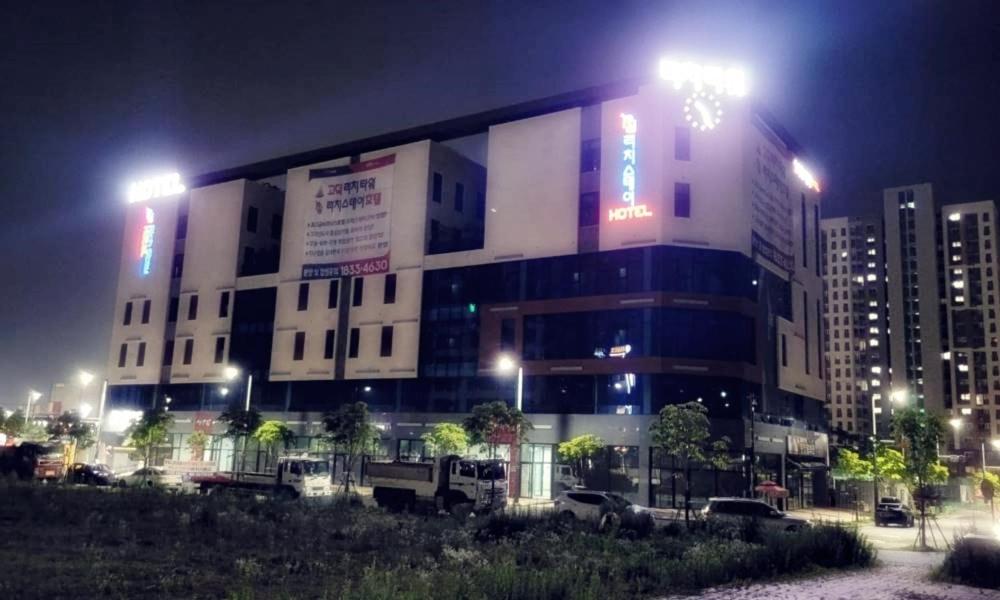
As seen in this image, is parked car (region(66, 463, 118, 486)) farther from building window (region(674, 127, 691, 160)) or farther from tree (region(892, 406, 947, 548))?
building window (region(674, 127, 691, 160))

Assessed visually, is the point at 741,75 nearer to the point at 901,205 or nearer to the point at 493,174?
the point at 493,174

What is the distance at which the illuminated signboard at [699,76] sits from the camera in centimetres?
6456

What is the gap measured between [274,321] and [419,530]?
5791cm

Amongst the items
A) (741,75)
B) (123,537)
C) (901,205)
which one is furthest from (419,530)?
(901,205)

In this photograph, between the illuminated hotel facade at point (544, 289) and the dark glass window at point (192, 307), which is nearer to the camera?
the illuminated hotel facade at point (544, 289)

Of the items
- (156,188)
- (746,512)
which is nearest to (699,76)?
(746,512)

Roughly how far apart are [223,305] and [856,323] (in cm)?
14246

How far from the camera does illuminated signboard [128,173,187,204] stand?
95556 millimetres

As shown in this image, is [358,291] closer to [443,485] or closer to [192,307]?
[192,307]

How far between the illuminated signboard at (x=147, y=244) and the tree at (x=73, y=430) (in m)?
23.8

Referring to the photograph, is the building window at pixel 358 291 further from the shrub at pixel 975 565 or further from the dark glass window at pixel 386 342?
the shrub at pixel 975 565

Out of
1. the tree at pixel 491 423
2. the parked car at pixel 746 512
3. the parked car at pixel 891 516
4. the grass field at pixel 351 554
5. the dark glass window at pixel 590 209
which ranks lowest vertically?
the parked car at pixel 891 516

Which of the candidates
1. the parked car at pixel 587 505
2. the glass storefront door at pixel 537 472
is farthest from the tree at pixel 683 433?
the glass storefront door at pixel 537 472

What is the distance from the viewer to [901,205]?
6718 inches
